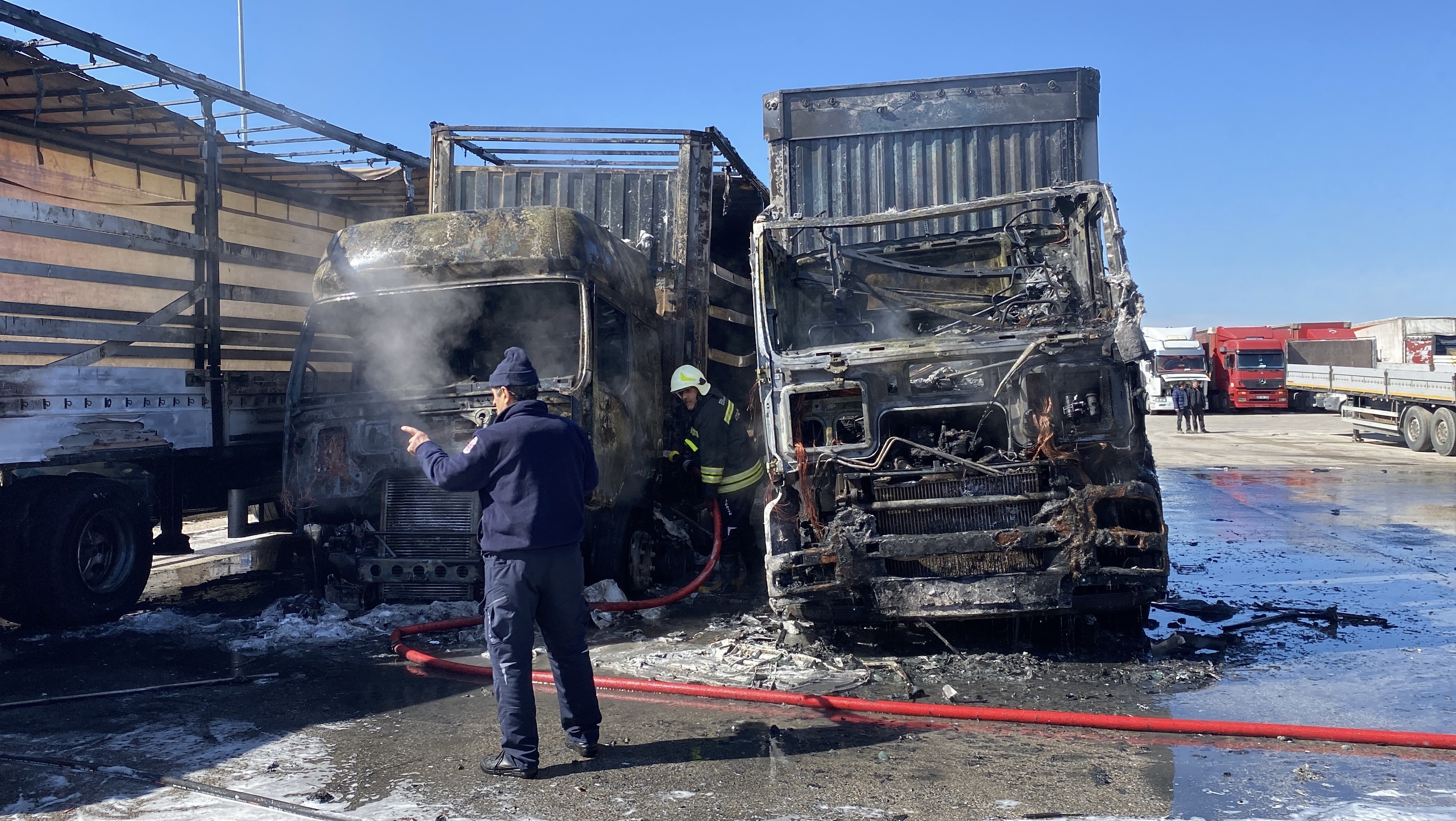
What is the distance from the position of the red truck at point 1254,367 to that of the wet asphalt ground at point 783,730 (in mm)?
26451

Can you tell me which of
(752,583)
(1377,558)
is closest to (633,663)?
(752,583)

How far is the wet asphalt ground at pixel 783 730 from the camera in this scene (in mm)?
3363

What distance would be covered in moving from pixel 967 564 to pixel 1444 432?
1595 cm

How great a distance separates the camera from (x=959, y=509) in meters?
4.88

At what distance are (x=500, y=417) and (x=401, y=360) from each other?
A: 299 centimetres

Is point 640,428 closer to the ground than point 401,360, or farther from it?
closer to the ground

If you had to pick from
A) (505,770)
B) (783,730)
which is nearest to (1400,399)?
(783,730)

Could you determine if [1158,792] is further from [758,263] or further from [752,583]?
[752,583]

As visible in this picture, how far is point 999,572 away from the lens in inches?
186

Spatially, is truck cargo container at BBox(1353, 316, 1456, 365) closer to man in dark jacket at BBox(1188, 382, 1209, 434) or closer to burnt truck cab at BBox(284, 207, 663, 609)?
man in dark jacket at BBox(1188, 382, 1209, 434)

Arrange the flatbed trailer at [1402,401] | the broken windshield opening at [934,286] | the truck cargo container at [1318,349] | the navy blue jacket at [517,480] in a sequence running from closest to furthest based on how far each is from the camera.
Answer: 1. the navy blue jacket at [517,480]
2. the broken windshield opening at [934,286]
3. the flatbed trailer at [1402,401]
4. the truck cargo container at [1318,349]

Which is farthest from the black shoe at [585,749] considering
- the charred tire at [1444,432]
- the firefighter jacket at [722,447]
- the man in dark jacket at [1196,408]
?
the man in dark jacket at [1196,408]

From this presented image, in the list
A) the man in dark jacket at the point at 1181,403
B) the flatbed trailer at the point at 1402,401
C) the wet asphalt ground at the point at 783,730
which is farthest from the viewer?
the man in dark jacket at the point at 1181,403

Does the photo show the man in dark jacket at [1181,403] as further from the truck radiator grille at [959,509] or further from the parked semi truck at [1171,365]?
the truck radiator grille at [959,509]
